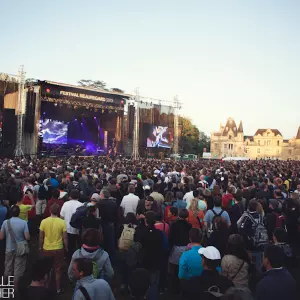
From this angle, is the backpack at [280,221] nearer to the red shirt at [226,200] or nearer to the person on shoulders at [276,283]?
the red shirt at [226,200]

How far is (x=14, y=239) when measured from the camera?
15.6 ft

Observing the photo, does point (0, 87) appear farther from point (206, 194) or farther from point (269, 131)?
point (269, 131)

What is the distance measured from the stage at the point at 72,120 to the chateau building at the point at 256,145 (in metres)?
62.8

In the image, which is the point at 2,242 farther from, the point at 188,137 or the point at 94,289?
the point at 188,137

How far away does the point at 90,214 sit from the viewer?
17.2 feet

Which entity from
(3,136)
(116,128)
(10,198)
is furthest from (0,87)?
(10,198)

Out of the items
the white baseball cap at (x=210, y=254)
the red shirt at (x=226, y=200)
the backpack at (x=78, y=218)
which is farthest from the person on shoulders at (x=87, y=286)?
the red shirt at (x=226, y=200)

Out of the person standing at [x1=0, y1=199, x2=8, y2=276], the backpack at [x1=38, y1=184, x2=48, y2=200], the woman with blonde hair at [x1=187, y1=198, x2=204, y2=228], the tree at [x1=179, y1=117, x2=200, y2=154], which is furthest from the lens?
the tree at [x1=179, y1=117, x2=200, y2=154]

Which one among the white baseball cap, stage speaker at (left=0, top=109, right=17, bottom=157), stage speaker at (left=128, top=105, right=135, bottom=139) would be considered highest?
stage speaker at (left=128, top=105, right=135, bottom=139)

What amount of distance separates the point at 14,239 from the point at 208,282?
3.15 meters

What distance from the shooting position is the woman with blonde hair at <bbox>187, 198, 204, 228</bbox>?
19.1 ft

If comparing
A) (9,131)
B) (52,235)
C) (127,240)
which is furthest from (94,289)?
(9,131)

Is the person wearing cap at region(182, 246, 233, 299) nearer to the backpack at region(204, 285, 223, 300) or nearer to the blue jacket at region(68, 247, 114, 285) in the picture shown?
the backpack at region(204, 285, 223, 300)

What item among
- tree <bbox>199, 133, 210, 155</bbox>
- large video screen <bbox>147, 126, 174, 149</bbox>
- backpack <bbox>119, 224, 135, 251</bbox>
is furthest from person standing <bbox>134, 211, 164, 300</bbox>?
tree <bbox>199, 133, 210, 155</bbox>
